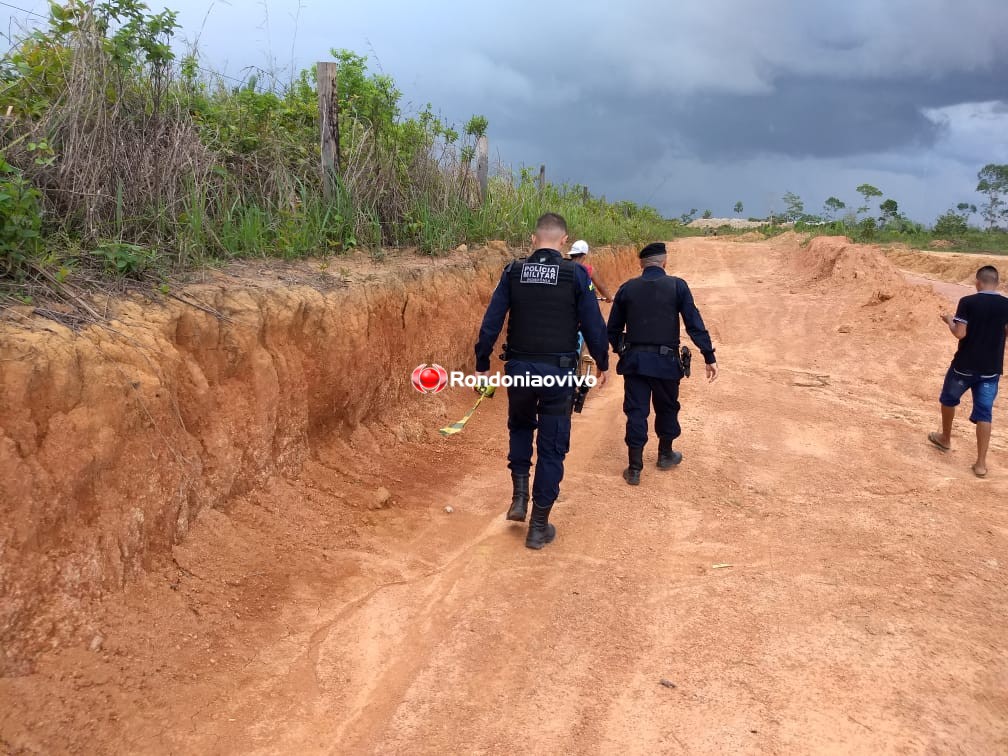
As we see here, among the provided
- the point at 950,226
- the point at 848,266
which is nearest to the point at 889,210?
the point at 950,226

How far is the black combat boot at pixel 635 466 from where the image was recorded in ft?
17.6

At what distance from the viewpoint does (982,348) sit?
570 cm

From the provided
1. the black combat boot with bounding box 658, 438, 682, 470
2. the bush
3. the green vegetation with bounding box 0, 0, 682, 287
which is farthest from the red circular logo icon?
the bush

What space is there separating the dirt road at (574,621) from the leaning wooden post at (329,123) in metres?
2.75

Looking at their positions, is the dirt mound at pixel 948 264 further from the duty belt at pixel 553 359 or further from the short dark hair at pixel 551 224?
the duty belt at pixel 553 359

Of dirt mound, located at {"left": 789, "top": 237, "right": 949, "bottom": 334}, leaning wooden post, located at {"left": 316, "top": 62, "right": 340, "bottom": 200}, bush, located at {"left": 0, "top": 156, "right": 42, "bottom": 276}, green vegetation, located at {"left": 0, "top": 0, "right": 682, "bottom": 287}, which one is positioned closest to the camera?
bush, located at {"left": 0, "top": 156, "right": 42, "bottom": 276}

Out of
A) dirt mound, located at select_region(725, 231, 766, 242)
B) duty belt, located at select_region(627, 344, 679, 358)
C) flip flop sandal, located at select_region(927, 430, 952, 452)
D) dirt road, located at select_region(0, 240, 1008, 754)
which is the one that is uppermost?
dirt mound, located at select_region(725, 231, 766, 242)

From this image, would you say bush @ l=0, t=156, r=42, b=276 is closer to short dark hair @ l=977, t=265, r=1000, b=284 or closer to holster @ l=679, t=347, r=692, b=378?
holster @ l=679, t=347, r=692, b=378

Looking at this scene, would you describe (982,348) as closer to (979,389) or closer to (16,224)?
(979,389)

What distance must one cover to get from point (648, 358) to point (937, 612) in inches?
100

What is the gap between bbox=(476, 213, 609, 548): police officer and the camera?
13.6ft

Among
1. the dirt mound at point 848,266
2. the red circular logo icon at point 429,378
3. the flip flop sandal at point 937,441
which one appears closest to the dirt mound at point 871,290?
the dirt mound at point 848,266

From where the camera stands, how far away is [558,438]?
423 centimetres

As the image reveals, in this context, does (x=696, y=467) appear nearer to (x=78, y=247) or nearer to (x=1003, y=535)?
(x=1003, y=535)
